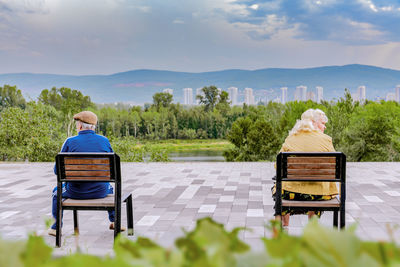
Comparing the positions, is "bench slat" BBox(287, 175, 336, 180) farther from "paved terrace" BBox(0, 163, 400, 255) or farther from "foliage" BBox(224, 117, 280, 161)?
"foliage" BBox(224, 117, 280, 161)

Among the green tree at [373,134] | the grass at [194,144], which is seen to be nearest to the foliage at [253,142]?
the green tree at [373,134]

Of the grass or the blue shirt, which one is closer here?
the blue shirt

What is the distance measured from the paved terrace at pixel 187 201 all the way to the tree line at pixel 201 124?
15.0ft

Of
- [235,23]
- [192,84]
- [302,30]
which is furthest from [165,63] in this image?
[302,30]

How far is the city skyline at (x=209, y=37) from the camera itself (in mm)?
123938

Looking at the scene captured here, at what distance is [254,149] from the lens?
148ft

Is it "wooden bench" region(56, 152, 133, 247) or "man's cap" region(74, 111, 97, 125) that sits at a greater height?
"man's cap" region(74, 111, 97, 125)

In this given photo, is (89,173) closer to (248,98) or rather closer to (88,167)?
(88,167)

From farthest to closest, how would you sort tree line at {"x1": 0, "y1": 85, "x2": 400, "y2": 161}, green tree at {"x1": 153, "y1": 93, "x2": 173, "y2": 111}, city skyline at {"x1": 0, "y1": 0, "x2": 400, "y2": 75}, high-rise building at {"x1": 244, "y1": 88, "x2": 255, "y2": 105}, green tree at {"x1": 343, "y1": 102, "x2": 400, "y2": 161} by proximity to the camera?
1. city skyline at {"x1": 0, "y1": 0, "x2": 400, "y2": 75}
2. high-rise building at {"x1": 244, "y1": 88, "x2": 255, "y2": 105}
3. green tree at {"x1": 153, "y1": 93, "x2": 173, "y2": 111}
4. green tree at {"x1": 343, "y1": 102, "x2": 400, "y2": 161}
5. tree line at {"x1": 0, "y1": 85, "x2": 400, "y2": 161}

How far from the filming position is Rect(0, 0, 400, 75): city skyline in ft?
407

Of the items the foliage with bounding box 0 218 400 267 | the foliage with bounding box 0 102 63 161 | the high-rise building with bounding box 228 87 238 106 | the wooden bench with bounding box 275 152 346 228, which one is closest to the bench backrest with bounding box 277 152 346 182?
the wooden bench with bounding box 275 152 346 228

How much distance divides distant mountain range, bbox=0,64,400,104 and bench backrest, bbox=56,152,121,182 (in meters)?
114

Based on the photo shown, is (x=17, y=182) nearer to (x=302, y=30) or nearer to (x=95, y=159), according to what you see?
(x=95, y=159)

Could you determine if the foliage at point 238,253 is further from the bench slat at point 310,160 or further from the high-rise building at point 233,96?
the high-rise building at point 233,96
